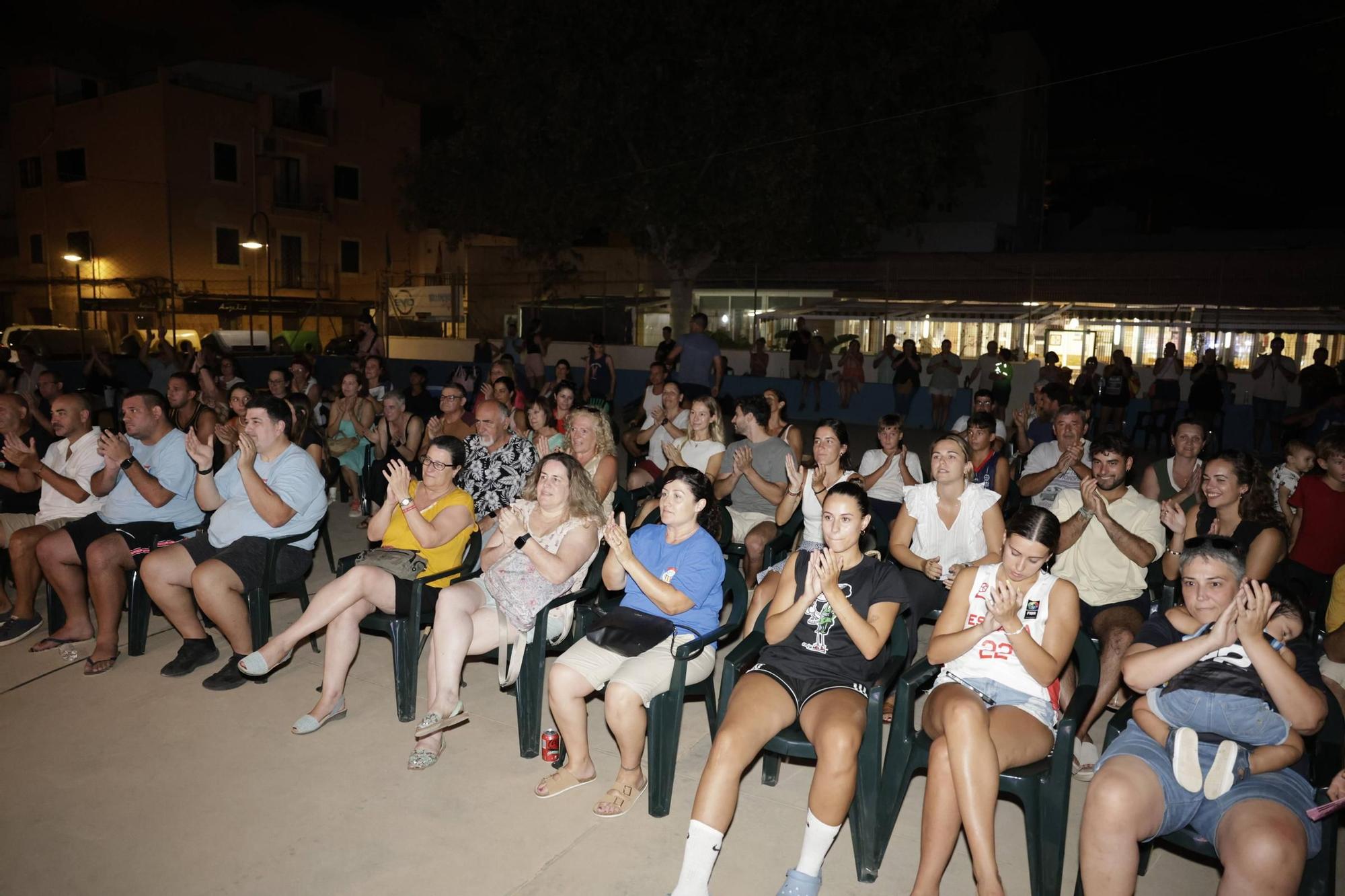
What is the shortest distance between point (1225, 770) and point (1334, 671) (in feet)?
4.01

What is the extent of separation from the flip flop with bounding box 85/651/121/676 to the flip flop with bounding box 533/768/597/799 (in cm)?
251

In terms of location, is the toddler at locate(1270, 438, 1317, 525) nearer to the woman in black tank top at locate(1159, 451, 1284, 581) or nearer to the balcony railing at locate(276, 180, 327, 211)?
the woman in black tank top at locate(1159, 451, 1284, 581)

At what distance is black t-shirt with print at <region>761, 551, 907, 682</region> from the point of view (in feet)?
10.7

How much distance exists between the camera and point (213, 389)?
8742mm

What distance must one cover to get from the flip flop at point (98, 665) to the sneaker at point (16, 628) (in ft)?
2.20

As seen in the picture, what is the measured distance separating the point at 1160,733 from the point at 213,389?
334 inches

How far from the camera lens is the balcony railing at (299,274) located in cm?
2930

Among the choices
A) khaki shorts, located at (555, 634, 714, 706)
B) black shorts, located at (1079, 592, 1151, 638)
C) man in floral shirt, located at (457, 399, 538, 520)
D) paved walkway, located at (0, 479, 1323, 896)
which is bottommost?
paved walkway, located at (0, 479, 1323, 896)

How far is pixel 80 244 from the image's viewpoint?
2759cm

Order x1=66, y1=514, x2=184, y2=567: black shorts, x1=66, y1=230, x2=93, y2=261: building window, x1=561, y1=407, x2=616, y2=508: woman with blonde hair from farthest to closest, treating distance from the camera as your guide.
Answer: x1=66, y1=230, x2=93, y2=261: building window → x1=561, y1=407, x2=616, y2=508: woman with blonde hair → x1=66, y1=514, x2=184, y2=567: black shorts

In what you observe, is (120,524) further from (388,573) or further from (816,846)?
(816,846)

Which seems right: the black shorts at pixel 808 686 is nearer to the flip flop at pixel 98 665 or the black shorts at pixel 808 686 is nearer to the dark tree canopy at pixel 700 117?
the flip flop at pixel 98 665

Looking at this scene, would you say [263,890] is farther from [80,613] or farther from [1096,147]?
[1096,147]

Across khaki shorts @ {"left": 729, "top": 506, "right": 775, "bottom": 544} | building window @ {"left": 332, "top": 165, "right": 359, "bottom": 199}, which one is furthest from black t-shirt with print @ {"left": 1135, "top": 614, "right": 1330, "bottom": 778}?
building window @ {"left": 332, "top": 165, "right": 359, "bottom": 199}
